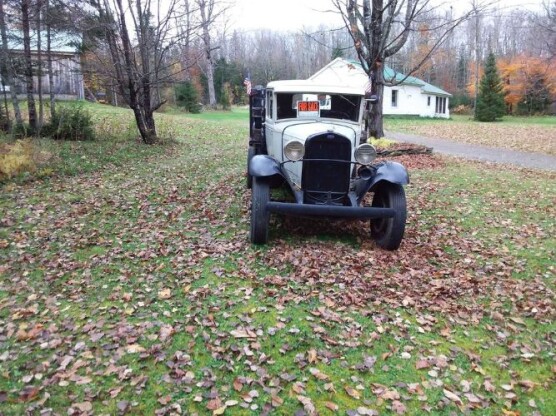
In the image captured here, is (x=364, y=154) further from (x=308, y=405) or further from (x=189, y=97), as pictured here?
(x=189, y=97)

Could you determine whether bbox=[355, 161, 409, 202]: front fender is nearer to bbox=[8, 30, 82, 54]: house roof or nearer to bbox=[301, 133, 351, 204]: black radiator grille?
bbox=[301, 133, 351, 204]: black radiator grille

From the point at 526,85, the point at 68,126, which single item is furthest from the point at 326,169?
the point at 526,85

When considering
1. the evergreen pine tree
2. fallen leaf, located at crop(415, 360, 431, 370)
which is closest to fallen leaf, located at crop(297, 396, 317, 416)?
fallen leaf, located at crop(415, 360, 431, 370)

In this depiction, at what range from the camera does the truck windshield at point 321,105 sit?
7207 mm

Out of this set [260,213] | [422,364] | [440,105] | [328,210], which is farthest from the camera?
[440,105]

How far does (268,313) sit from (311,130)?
292cm

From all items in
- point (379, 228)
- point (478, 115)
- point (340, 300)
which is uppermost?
point (478, 115)

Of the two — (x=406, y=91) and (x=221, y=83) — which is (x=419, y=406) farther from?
A: (x=221, y=83)

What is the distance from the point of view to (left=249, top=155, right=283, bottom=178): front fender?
20.3 ft

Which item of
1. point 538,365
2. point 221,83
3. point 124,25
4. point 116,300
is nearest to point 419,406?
point 538,365

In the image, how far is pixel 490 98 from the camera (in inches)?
1460

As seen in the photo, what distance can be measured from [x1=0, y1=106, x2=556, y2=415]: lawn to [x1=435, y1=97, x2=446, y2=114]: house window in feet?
122

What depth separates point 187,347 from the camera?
13.5 ft

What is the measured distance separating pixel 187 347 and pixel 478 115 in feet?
126
